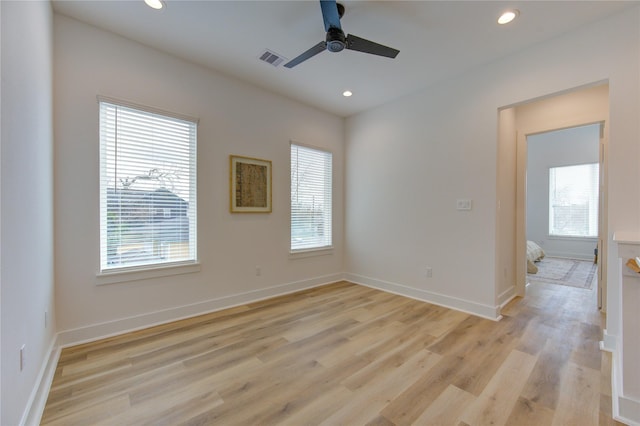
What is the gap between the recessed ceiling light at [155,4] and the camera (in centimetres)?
224

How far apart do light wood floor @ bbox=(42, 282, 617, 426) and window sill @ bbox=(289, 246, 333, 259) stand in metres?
1.12

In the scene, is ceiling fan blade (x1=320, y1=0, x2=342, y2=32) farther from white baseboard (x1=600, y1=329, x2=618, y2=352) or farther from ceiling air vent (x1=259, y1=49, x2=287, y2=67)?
white baseboard (x1=600, y1=329, x2=618, y2=352)

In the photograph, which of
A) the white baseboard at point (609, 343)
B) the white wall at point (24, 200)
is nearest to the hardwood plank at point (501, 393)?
the white baseboard at point (609, 343)

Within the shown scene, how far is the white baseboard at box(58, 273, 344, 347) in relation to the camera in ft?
8.23

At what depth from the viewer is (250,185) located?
3.68m

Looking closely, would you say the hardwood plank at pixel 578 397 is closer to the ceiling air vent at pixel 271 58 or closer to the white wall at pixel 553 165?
the ceiling air vent at pixel 271 58

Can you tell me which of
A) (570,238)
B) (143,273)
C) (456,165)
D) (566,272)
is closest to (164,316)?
(143,273)

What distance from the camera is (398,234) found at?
4137mm

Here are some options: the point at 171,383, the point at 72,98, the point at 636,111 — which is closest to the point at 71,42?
the point at 72,98

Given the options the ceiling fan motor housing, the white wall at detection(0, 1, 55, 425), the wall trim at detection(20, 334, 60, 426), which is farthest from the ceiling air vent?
the wall trim at detection(20, 334, 60, 426)

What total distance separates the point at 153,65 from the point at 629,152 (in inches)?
182

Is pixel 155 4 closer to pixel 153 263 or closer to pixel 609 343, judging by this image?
→ pixel 153 263

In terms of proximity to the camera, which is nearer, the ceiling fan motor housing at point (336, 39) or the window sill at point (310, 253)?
the ceiling fan motor housing at point (336, 39)

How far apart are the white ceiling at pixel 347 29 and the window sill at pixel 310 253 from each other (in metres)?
2.51
